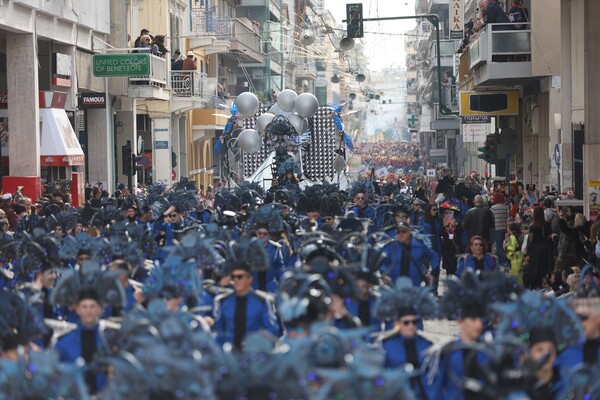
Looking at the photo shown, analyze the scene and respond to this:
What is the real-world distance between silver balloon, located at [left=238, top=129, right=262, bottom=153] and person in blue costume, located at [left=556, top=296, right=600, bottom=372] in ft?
86.3

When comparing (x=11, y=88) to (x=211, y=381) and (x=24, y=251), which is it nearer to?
(x=24, y=251)

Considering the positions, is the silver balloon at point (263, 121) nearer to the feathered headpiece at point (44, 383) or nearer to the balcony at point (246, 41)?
the balcony at point (246, 41)

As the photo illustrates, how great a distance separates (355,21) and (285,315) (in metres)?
22.5

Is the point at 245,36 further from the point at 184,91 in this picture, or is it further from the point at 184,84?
the point at 184,91

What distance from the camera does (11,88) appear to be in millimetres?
32469

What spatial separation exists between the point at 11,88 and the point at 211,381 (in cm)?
2648

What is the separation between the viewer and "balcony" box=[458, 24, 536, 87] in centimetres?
3158

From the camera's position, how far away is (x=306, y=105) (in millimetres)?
35469

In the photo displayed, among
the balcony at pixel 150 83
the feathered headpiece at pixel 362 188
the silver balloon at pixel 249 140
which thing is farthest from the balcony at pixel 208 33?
the feathered headpiece at pixel 362 188

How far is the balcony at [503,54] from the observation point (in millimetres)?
31578

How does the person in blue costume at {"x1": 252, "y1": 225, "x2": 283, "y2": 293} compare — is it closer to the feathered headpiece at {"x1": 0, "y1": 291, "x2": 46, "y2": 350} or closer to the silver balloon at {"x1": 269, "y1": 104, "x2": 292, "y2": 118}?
the feathered headpiece at {"x1": 0, "y1": 291, "x2": 46, "y2": 350}

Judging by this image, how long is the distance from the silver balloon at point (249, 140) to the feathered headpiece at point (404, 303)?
25616 mm

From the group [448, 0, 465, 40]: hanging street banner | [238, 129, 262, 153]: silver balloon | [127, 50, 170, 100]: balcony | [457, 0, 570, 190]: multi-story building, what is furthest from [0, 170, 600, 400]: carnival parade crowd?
[448, 0, 465, 40]: hanging street banner

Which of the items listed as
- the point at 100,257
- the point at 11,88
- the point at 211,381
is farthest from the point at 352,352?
the point at 11,88
